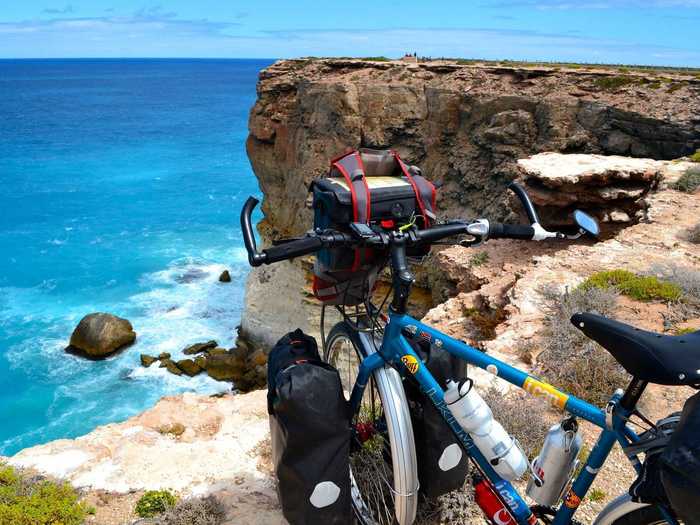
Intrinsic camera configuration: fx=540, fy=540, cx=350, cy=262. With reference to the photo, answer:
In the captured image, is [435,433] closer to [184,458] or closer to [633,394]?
[633,394]

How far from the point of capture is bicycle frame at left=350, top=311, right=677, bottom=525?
7.95 ft

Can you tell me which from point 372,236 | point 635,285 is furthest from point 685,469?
point 635,285

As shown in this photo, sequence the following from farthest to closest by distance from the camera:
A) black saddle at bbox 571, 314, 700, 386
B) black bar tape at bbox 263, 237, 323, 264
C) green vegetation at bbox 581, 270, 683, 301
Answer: green vegetation at bbox 581, 270, 683, 301, black bar tape at bbox 263, 237, 323, 264, black saddle at bbox 571, 314, 700, 386

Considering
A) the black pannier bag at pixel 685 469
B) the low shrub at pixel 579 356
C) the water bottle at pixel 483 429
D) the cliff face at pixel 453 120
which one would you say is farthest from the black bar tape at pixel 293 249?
the cliff face at pixel 453 120

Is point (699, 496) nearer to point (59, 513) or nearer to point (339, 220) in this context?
point (339, 220)

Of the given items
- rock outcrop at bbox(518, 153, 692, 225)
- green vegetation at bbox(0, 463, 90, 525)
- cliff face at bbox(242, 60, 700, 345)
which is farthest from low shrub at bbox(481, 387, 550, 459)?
cliff face at bbox(242, 60, 700, 345)

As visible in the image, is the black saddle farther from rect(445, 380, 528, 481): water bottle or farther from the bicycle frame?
rect(445, 380, 528, 481): water bottle

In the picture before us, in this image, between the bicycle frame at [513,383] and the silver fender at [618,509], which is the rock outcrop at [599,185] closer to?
the bicycle frame at [513,383]

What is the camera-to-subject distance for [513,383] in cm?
261

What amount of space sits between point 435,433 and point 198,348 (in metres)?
23.1

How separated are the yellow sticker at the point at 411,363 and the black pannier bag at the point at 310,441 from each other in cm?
42

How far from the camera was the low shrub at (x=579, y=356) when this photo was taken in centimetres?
514

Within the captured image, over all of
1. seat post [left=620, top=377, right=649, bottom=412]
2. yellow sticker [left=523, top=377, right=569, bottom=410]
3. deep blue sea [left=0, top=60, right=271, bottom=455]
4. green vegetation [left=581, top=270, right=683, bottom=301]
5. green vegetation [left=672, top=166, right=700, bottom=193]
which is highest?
seat post [left=620, top=377, right=649, bottom=412]

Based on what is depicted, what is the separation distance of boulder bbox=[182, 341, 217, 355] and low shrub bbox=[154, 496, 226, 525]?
70.1 feet
